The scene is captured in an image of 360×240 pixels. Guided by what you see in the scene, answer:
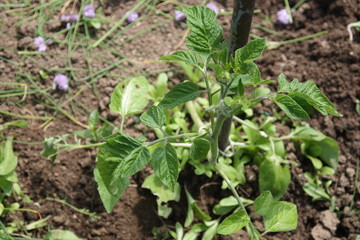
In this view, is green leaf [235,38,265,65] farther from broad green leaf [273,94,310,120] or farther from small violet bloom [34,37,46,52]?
small violet bloom [34,37,46,52]

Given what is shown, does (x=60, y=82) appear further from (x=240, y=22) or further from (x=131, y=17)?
(x=240, y=22)

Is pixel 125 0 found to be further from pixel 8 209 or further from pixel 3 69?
pixel 8 209

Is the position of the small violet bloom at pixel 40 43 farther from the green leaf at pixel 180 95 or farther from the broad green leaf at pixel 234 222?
the broad green leaf at pixel 234 222

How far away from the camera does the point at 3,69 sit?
2068 millimetres

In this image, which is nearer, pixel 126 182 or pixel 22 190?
pixel 126 182

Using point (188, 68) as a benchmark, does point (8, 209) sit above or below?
below

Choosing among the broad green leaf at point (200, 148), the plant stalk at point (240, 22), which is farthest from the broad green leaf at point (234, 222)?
the plant stalk at point (240, 22)

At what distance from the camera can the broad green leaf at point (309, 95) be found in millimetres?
1101

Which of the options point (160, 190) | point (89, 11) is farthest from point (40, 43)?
point (160, 190)

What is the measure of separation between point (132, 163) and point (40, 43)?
1.24 metres

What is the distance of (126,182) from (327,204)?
864mm

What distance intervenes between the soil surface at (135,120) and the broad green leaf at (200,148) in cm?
53

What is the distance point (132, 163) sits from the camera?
113 centimetres

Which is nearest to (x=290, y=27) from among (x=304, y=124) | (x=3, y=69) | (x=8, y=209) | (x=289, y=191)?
(x=304, y=124)
